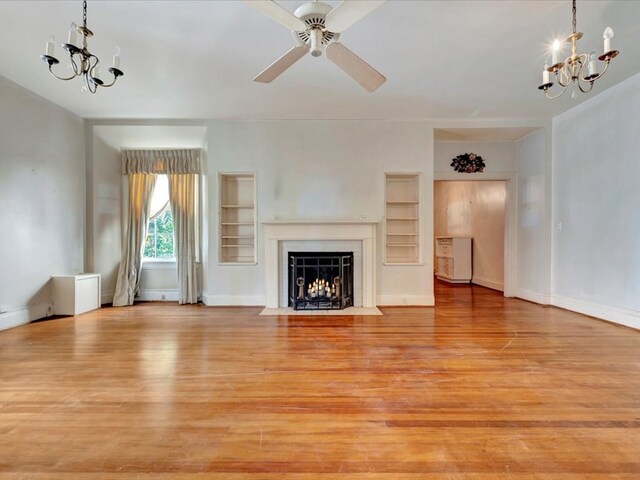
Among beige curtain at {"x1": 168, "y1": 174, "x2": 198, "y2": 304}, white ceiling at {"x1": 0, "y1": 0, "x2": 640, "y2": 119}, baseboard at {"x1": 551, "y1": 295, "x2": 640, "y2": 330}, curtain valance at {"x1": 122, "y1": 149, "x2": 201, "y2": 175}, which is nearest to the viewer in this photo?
white ceiling at {"x1": 0, "y1": 0, "x2": 640, "y2": 119}

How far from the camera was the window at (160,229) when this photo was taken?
563 centimetres

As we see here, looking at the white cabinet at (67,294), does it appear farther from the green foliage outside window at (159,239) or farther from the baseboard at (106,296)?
the green foliage outside window at (159,239)

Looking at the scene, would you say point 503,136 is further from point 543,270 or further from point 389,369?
point 389,369

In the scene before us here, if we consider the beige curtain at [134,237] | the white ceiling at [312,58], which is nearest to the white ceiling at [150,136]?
the white ceiling at [312,58]

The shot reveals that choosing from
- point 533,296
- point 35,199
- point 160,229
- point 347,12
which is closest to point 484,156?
point 533,296

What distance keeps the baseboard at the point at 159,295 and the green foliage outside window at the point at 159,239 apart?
64 cm

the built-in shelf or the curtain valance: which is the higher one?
the curtain valance

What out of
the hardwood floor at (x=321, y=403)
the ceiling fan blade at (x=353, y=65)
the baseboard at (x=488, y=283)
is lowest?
the hardwood floor at (x=321, y=403)

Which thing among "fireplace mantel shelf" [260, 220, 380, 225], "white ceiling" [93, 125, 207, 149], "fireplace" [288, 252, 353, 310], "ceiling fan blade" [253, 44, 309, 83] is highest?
"white ceiling" [93, 125, 207, 149]

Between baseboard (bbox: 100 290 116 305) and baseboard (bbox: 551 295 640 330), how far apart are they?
729 cm

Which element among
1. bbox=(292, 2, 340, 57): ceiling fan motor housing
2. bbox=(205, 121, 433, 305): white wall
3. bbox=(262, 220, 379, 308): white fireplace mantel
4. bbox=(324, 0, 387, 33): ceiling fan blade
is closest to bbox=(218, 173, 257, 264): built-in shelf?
bbox=(205, 121, 433, 305): white wall

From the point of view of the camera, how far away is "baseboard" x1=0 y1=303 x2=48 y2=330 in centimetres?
368

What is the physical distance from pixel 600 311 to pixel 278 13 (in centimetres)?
510

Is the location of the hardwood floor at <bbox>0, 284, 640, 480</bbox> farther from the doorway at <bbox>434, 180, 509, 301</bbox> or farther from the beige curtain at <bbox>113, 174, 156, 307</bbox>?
the doorway at <bbox>434, 180, 509, 301</bbox>
